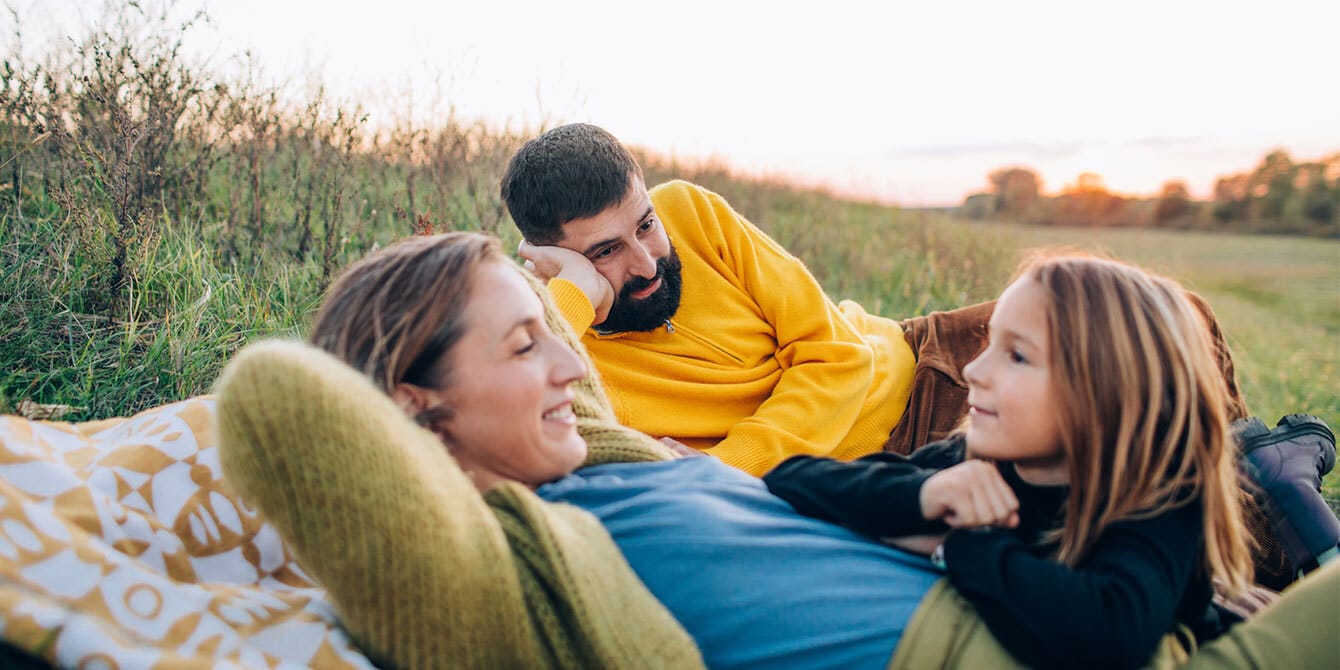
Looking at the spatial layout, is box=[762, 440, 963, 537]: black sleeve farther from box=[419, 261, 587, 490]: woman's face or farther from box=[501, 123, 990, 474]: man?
box=[501, 123, 990, 474]: man

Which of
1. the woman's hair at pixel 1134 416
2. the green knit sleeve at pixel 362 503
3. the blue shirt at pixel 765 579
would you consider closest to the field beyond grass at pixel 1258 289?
the woman's hair at pixel 1134 416

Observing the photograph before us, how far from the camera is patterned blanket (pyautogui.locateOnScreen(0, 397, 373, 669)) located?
132cm

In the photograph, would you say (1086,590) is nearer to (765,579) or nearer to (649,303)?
(765,579)

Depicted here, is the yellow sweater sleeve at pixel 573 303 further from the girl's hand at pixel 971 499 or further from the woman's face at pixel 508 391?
the girl's hand at pixel 971 499

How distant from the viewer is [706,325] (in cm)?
343

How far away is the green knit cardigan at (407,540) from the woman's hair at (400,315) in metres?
0.20

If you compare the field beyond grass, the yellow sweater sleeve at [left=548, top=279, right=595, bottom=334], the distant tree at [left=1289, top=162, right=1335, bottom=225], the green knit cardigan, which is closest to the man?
the yellow sweater sleeve at [left=548, top=279, right=595, bottom=334]

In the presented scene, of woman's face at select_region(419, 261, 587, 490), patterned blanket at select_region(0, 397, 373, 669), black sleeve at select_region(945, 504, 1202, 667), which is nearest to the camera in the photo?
patterned blanket at select_region(0, 397, 373, 669)

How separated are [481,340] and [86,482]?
0.80 m

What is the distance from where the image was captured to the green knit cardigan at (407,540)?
1338 mm

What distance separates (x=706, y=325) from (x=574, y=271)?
2.12ft

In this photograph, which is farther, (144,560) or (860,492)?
(860,492)

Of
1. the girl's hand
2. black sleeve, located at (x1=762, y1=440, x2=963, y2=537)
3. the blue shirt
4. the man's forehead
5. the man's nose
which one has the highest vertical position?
the man's forehead

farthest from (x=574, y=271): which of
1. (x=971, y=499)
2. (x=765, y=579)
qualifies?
(x=971, y=499)
